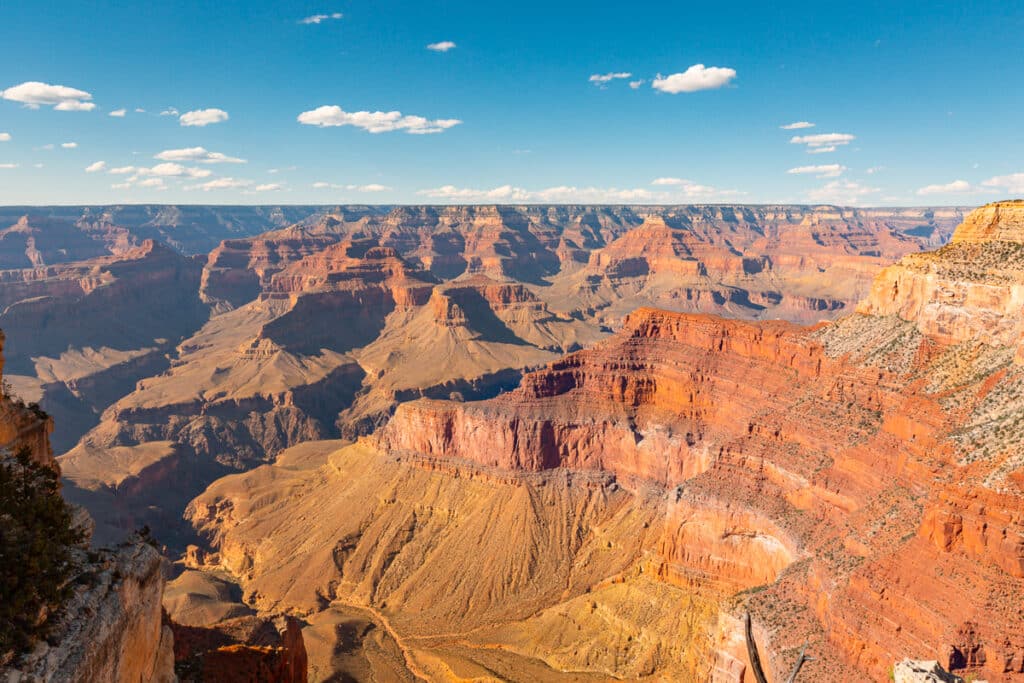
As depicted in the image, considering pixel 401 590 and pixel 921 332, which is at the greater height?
pixel 921 332

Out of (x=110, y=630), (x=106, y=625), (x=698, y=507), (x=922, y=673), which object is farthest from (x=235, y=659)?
(x=698, y=507)

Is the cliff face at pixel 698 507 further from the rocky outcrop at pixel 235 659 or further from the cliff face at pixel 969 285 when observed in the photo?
the rocky outcrop at pixel 235 659

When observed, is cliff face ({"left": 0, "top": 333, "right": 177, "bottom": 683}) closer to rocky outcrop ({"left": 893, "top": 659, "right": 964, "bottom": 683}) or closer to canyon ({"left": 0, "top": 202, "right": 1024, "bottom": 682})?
canyon ({"left": 0, "top": 202, "right": 1024, "bottom": 682})

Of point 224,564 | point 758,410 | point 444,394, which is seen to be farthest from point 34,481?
point 444,394

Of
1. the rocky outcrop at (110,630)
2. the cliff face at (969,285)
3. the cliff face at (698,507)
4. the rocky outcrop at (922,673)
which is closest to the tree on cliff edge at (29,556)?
the rocky outcrop at (110,630)

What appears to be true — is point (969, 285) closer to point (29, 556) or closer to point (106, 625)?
point (106, 625)

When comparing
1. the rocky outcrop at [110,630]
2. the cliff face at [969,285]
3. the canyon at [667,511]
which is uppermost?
the cliff face at [969,285]

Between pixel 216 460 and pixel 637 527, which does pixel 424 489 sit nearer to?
pixel 637 527
